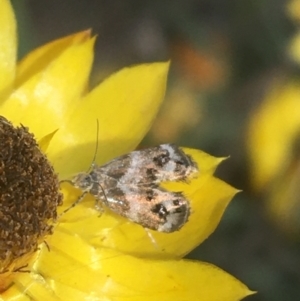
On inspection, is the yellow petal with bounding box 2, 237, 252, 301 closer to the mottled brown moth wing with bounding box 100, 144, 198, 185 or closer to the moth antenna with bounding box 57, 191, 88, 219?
the moth antenna with bounding box 57, 191, 88, 219

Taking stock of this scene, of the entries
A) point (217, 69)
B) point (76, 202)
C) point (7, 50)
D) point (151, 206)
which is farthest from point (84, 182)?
point (217, 69)

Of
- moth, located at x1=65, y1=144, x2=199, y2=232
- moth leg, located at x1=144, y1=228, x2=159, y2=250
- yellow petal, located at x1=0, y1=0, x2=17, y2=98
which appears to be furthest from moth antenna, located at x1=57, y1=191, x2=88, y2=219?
yellow petal, located at x1=0, y1=0, x2=17, y2=98

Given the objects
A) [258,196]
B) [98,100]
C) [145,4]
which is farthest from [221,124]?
[98,100]

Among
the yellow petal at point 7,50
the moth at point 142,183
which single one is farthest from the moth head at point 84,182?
the yellow petal at point 7,50

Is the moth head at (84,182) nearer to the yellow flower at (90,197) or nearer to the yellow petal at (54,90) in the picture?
the yellow flower at (90,197)

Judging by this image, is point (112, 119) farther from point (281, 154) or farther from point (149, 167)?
point (281, 154)

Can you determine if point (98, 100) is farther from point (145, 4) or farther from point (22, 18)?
point (145, 4)
